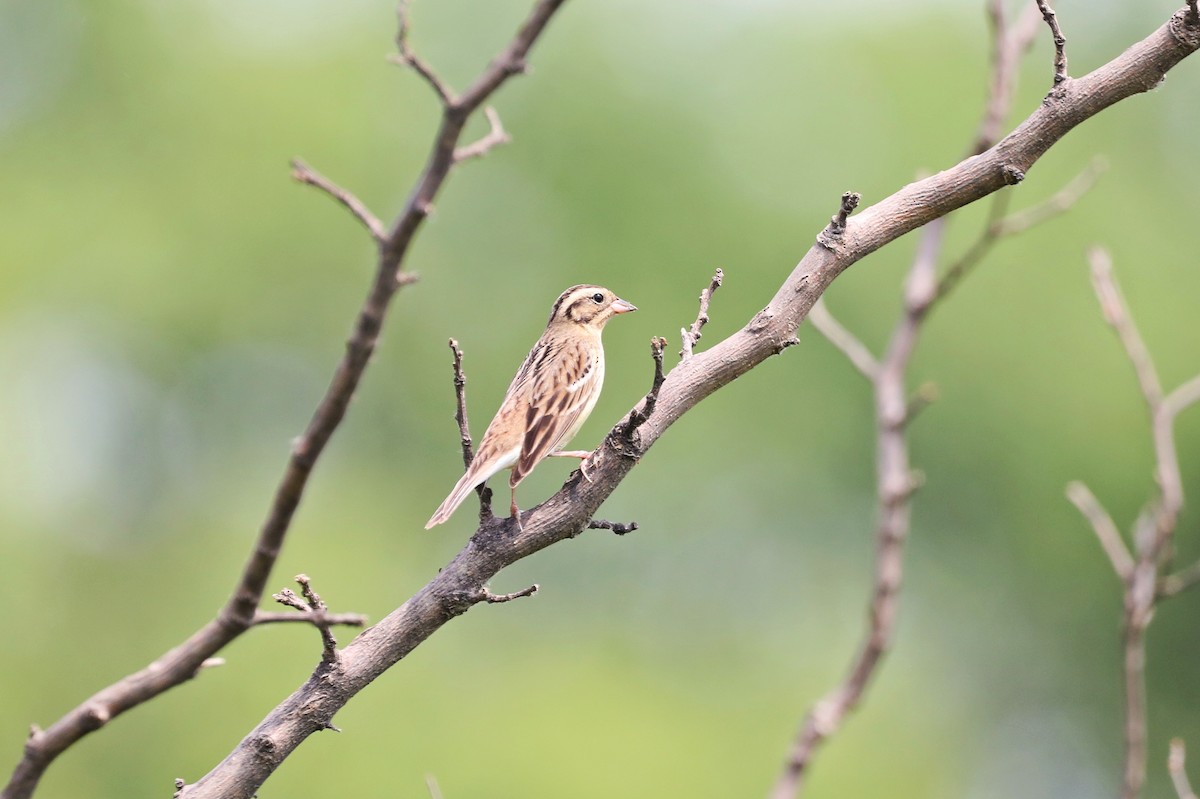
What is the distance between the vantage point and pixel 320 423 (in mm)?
2412

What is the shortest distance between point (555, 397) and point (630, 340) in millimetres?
25790

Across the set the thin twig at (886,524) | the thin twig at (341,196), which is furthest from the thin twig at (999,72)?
the thin twig at (341,196)

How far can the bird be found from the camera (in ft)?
16.1

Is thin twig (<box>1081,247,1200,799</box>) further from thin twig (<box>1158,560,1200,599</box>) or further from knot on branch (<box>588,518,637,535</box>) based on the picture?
knot on branch (<box>588,518,637,535</box>)

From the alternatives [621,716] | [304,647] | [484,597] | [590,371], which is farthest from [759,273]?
[484,597]

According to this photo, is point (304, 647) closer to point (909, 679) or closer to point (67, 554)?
point (67, 554)

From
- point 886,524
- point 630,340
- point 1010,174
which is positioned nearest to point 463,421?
point 1010,174

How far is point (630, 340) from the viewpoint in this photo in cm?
3127

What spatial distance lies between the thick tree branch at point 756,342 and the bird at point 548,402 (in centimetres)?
61

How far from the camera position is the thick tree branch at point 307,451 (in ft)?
7.46

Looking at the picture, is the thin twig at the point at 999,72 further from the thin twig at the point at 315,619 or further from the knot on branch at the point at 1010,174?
the thin twig at the point at 315,619

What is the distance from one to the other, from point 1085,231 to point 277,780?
2006 centimetres

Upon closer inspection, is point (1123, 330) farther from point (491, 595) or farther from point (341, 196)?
point (341, 196)

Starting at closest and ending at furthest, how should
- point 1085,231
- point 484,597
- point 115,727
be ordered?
point 484,597
point 115,727
point 1085,231
